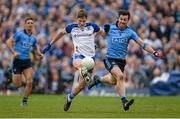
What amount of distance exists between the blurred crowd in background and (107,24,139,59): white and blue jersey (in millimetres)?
11081

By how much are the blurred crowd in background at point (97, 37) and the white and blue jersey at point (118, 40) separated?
1108cm

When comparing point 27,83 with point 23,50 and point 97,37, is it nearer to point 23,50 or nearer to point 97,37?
point 23,50

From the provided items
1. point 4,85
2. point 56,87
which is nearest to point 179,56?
point 56,87

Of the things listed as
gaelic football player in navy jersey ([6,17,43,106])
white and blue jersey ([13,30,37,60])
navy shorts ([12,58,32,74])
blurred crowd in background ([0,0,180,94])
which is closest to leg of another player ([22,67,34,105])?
gaelic football player in navy jersey ([6,17,43,106])

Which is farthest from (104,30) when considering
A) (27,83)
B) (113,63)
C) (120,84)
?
(27,83)

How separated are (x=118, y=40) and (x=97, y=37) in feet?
39.0

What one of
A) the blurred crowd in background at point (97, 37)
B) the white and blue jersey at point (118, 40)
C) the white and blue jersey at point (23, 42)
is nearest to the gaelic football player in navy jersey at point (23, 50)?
the white and blue jersey at point (23, 42)

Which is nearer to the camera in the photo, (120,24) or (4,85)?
(120,24)

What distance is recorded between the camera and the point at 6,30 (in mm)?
32438

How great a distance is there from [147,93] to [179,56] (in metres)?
2.50

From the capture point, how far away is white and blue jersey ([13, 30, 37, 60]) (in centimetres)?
2230

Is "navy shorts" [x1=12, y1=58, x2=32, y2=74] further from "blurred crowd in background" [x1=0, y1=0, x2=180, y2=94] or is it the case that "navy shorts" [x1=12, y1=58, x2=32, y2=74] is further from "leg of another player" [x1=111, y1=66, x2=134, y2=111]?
"blurred crowd in background" [x1=0, y1=0, x2=180, y2=94]

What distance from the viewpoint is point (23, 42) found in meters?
22.4

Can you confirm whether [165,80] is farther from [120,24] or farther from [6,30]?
[120,24]
